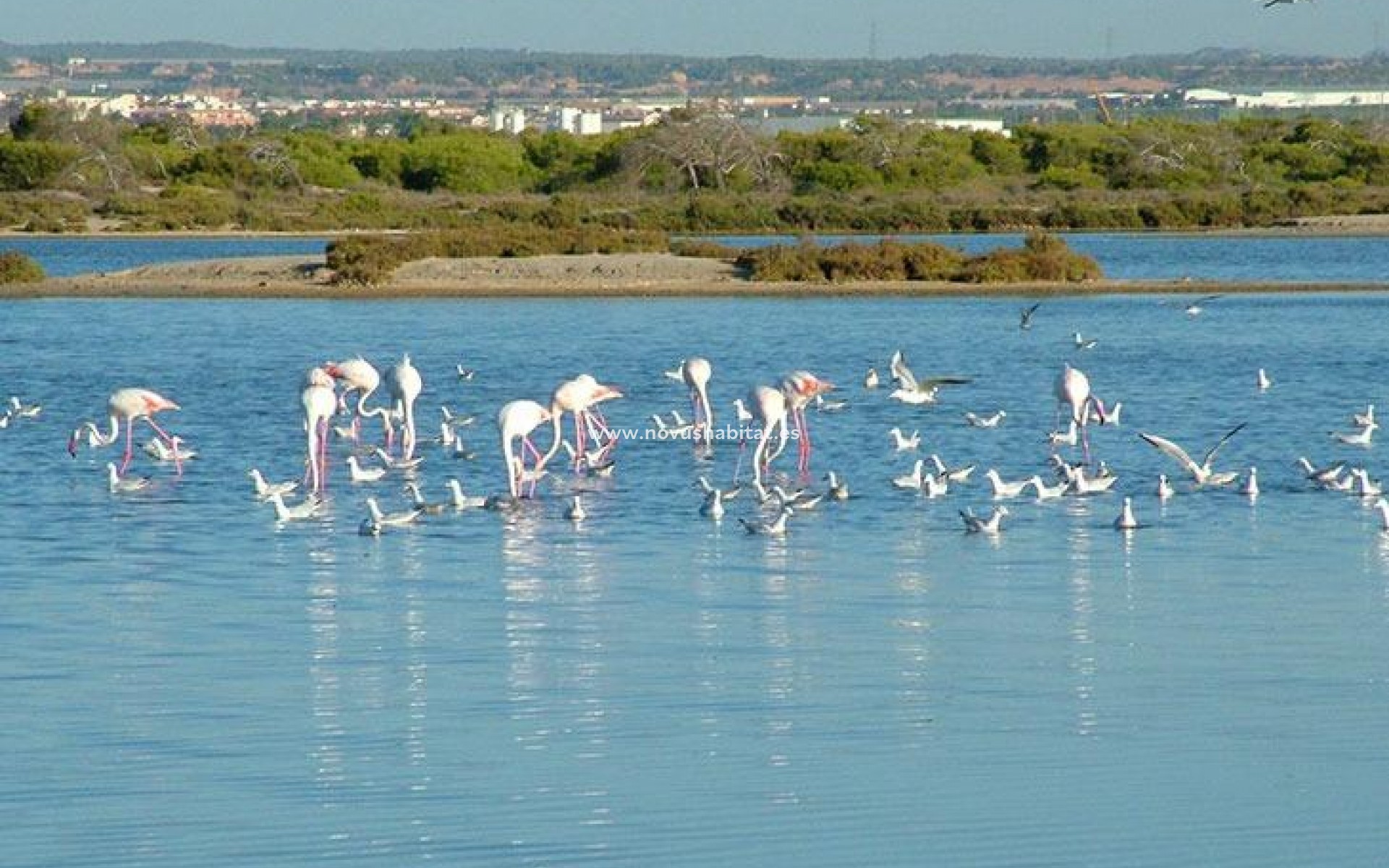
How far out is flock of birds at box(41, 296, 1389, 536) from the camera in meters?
16.6

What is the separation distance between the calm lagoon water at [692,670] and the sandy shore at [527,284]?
59.0 feet

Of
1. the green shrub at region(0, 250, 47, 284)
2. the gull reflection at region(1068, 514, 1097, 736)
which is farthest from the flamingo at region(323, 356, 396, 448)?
the green shrub at region(0, 250, 47, 284)

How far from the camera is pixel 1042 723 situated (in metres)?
9.98

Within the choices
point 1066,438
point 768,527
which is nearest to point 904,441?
point 1066,438

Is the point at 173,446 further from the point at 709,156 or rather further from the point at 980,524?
the point at 709,156

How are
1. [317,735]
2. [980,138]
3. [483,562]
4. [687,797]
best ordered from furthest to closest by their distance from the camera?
[980,138] → [483,562] → [317,735] → [687,797]

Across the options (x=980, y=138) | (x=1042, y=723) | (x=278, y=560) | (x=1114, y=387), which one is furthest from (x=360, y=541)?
(x=980, y=138)

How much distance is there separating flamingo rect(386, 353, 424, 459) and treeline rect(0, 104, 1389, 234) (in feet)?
129

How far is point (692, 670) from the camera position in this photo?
36.4 feet

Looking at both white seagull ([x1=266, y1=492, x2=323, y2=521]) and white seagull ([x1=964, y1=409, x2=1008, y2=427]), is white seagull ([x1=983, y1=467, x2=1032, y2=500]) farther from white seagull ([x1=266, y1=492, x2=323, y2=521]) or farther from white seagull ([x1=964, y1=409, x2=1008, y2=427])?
white seagull ([x1=964, y1=409, x2=1008, y2=427])

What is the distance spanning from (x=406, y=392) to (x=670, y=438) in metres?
2.23

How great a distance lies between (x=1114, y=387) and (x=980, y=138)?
196 feet

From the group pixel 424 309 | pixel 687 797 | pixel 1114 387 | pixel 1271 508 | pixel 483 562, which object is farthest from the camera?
pixel 424 309

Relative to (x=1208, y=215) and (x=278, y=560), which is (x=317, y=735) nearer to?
(x=278, y=560)
